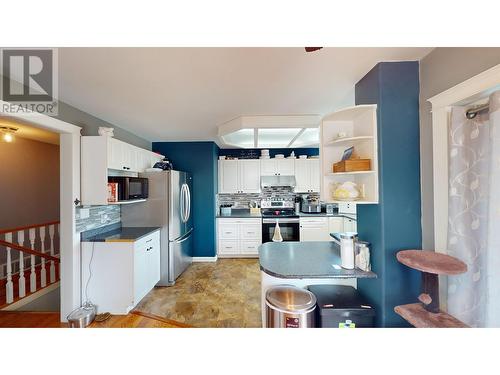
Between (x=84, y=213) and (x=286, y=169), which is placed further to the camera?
(x=286, y=169)

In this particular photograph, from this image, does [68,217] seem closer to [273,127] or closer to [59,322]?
[59,322]

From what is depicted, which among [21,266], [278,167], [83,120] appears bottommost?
[21,266]

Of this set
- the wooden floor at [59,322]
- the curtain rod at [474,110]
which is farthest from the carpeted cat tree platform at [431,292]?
the wooden floor at [59,322]

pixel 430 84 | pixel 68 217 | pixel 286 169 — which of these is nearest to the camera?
pixel 430 84

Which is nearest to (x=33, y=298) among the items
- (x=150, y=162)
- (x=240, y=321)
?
(x=150, y=162)

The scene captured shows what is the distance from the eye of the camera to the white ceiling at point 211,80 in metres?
1.39

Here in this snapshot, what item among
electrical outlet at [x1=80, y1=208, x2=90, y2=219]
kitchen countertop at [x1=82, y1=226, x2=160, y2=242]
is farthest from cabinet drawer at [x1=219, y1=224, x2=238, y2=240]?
electrical outlet at [x1=80, y1=208, x2=90, y2=219]

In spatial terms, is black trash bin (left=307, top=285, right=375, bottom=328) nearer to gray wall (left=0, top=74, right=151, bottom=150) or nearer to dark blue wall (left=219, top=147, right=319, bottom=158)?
gray wall (left=0, top=74, right=151, bottom=150)

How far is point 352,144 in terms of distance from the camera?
1781 mm

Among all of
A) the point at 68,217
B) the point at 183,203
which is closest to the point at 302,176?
the point at 183,203

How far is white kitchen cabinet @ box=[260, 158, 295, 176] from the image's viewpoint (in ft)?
14.6

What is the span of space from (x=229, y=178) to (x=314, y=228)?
2.10 m

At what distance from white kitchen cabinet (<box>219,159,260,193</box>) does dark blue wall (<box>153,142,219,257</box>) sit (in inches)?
15.8
